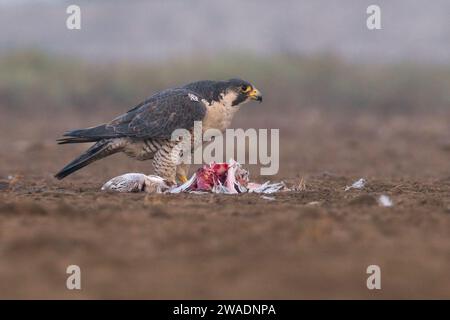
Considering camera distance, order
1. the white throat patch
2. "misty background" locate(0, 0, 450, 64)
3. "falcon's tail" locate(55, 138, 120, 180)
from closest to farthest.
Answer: "falcon's tail" locate(55, 138, 120, 180)
the white throat patch
"misty background" locate(0, 0, 450, 64)

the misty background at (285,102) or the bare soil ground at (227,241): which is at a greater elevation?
the misty background at (285,102)

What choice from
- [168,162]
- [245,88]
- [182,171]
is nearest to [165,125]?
[168,162]

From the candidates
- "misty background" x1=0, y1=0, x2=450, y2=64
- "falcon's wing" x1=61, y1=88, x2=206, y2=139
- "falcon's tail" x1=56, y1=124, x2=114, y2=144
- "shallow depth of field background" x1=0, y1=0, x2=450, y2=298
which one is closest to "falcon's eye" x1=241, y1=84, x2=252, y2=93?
"falcon's wing" x1=61, y1=88, x2=206, y2=139

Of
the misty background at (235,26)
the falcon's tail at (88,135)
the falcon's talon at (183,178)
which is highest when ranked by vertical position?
the misty background at (235,26)

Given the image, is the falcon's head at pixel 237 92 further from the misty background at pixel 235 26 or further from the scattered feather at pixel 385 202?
the misty background at pixel 235 26

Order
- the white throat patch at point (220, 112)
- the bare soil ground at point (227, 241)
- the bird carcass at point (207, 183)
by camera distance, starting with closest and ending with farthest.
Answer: the bare soil ground at point (227, 241) < the bird carcass at point (207, 183) < the white throat patch at point (220, 112)

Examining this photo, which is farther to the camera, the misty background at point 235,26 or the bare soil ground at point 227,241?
the misty background at point 235,26

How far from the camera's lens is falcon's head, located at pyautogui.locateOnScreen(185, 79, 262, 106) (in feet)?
28.8

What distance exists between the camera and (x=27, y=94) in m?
21.4

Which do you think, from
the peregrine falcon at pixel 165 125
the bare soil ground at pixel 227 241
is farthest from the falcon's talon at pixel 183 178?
the bare soil ground at pixel 227 241

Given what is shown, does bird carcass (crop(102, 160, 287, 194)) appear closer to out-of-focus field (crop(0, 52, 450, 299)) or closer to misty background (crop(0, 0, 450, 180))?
out-of-focus field (crop(0, 52, 450, 299))

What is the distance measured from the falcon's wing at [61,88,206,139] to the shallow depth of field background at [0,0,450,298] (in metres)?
0.57

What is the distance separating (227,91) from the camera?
8.81 m

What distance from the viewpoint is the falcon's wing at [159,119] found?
8.53 metres
